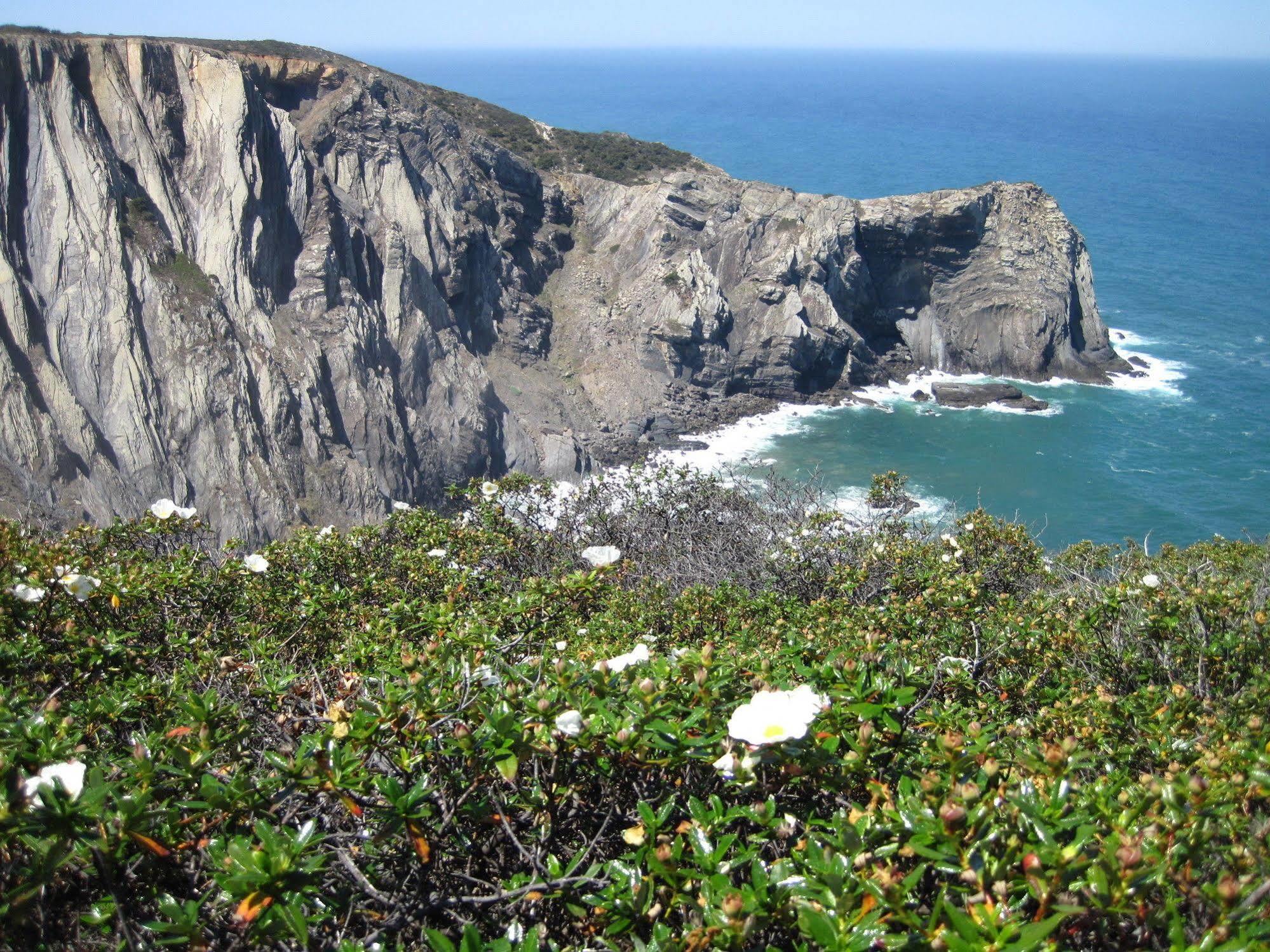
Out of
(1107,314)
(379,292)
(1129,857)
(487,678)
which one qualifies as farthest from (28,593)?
(1107,314)

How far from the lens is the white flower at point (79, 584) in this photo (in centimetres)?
573

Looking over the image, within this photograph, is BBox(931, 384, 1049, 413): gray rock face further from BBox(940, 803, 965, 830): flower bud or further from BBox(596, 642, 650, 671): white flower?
BBox(940, 803, 965, 830): flower bud

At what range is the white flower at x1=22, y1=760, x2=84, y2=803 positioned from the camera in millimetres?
2514

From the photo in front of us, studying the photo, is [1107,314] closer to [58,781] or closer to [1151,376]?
[1151,376]

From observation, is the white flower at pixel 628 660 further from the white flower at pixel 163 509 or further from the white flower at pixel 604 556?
the white flower at pixel 163 509

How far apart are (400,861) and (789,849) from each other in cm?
142

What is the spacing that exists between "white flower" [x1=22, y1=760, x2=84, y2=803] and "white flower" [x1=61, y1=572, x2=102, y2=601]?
3506 millimetres

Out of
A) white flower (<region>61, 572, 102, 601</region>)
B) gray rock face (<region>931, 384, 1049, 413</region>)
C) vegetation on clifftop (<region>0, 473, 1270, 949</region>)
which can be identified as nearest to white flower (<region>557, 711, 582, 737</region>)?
vegetation on clifftop (<region>0, 473, 1270, 949</region>)

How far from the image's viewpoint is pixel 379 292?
37.5m

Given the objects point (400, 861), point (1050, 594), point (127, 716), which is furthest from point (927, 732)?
point (1050, 594)

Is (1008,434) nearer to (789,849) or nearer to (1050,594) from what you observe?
(1050,594)

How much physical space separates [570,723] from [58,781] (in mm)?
1528

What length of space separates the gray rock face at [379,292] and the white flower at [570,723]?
27283 mm

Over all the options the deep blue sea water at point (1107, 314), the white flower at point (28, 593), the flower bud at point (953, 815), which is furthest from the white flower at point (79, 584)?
the deep blue sea water at point (1107, 314)
